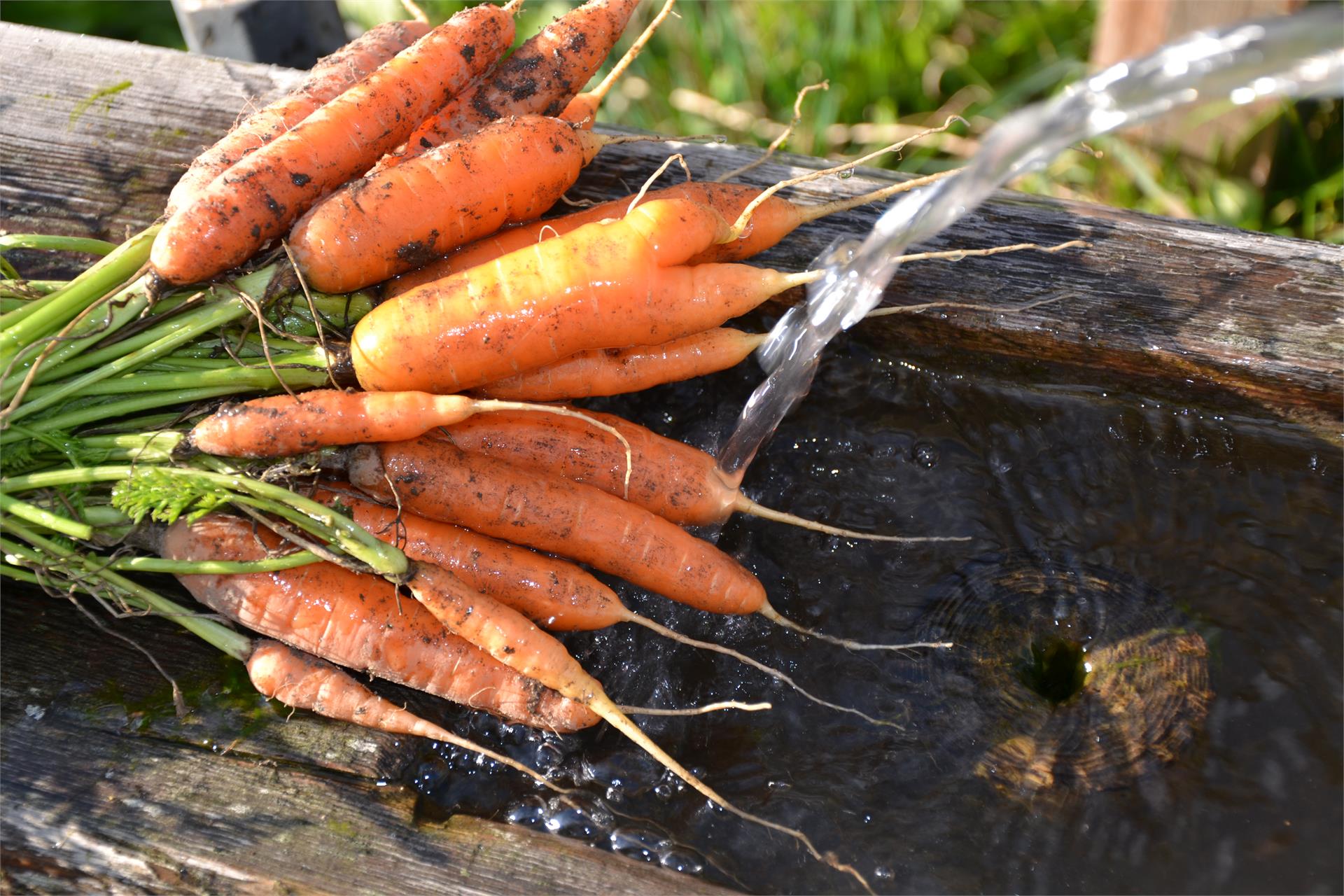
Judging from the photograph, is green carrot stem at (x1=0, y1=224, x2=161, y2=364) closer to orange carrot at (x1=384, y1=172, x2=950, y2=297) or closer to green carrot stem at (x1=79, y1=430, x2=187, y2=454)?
green carrot stem at (x1=79, y1=430, x2=187, y2=454)

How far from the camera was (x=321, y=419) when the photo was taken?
1.75 metres

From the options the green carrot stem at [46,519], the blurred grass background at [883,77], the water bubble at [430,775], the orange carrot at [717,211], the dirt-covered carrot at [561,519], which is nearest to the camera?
the green carrot stem at [46,519]

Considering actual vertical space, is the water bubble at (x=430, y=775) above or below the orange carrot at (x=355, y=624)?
below

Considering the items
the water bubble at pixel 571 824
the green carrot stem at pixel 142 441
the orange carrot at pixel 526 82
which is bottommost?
the water bubble at pixel 571 824

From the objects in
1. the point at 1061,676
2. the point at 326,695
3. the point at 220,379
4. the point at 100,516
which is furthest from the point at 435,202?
the point at 1061,676

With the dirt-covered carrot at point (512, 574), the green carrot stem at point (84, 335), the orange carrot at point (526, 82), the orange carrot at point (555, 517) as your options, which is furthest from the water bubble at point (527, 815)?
the orange carrot at point (526, 82)

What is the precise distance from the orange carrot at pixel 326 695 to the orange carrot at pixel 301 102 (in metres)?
0.88

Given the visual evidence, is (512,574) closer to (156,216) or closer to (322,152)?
(322,152)

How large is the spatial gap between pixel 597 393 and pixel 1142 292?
1.21 metres

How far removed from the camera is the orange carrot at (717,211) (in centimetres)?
202

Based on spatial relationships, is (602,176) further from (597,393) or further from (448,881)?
(448,881)

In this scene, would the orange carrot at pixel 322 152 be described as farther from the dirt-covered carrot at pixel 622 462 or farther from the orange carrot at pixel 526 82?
the dirt-covered carrot at pixel 622 462

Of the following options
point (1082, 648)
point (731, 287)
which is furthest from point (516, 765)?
point (1082, 648)

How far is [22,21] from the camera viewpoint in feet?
12.5
